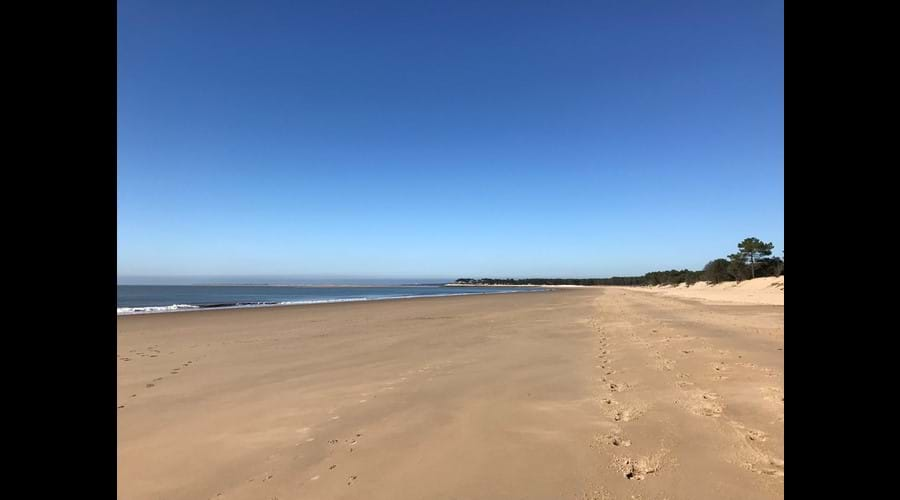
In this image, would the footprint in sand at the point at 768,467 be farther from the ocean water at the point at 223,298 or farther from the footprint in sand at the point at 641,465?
the ocean water at the point at 223,298

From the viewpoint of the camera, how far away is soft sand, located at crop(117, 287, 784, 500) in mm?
3707

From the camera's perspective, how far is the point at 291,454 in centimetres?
Answer: 430

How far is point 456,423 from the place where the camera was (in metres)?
5.16

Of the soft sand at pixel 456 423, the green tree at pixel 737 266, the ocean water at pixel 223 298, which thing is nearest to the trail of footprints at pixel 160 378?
the soft sand at pixel 456 423

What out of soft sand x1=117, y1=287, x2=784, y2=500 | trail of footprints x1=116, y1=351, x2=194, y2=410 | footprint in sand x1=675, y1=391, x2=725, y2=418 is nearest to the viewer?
soft sand x1=117, y1=287, x2=784, y2=500

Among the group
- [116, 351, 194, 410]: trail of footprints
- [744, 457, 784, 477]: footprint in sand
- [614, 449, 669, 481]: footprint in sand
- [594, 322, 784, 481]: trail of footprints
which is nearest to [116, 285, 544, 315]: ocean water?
[116, 351, 194, 410]: trail of footprints

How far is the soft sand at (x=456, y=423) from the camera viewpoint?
3707 mm

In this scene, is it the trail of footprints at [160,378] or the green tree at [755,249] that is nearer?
the trail of footprints at [160,378]

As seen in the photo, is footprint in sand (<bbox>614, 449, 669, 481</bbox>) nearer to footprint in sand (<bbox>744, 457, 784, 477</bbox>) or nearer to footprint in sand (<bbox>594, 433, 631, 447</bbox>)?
footprint in sand (<bbox>594, 433, 631, 447</bbox>)

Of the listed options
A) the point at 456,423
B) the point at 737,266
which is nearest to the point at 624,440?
the point at 456,423
